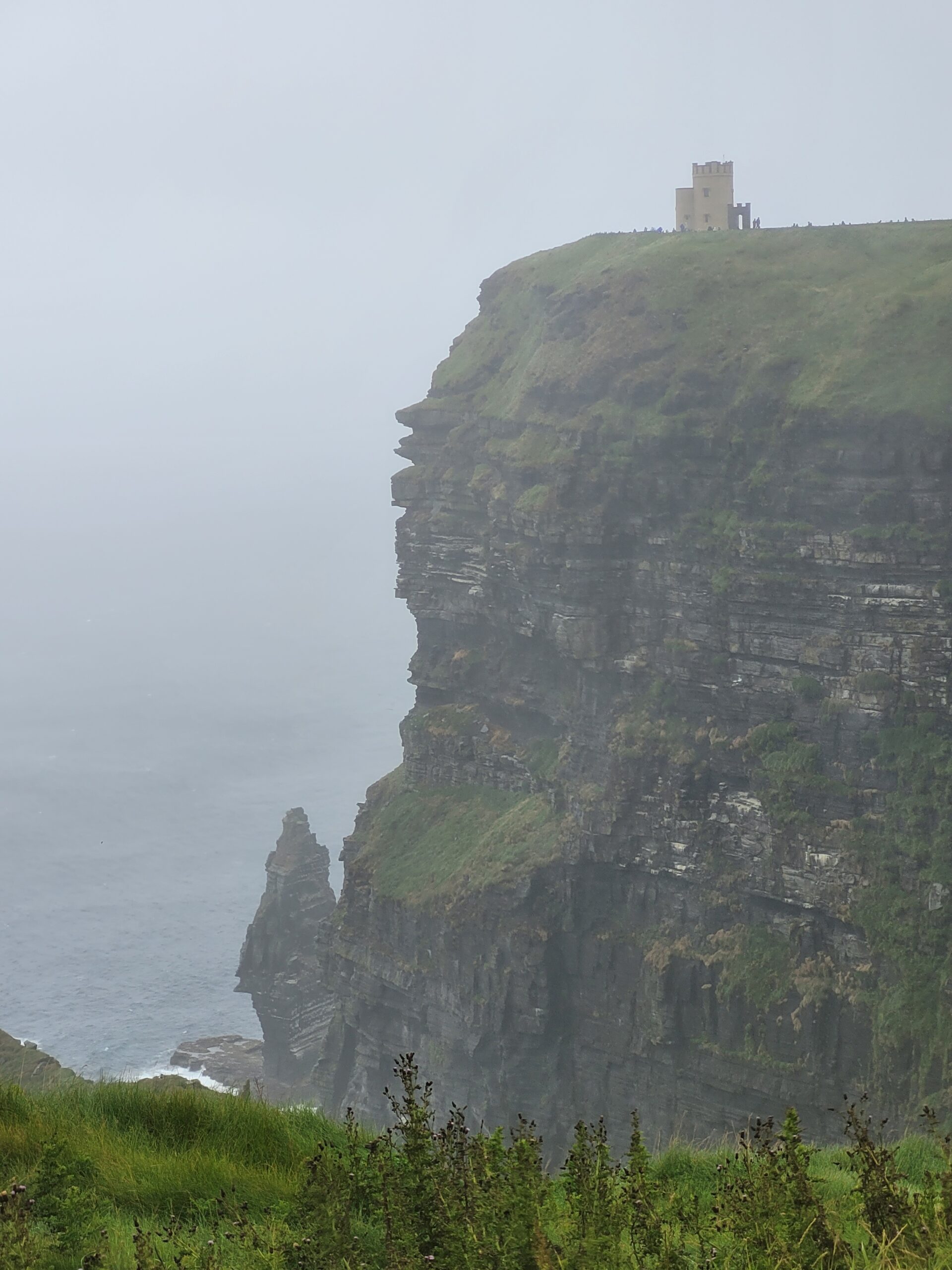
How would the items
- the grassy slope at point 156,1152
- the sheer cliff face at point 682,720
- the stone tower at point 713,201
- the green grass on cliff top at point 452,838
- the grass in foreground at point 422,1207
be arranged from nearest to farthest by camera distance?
the grass in foreground at point 422,1207
the grassy slope at point 156,1152
the sheer cliff face at point 682,720
the green grass on cliff top at point 452,838
the stone tower at point 713,201

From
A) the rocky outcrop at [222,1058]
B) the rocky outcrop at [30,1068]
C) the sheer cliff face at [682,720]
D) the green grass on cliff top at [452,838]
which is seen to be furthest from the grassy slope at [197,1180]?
the rocky outcrop at [222,1058]

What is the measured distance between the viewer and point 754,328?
57281 millimetres

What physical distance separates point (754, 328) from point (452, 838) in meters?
28.5

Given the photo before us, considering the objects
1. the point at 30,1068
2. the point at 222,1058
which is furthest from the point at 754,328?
the point at 222,1058

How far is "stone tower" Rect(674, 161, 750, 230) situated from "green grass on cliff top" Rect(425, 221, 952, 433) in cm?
445

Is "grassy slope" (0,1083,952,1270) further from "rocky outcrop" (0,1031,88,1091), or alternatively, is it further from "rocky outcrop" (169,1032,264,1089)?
"rocky outcrop" (169,1032,264,1089)

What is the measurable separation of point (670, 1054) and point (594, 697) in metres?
16.1

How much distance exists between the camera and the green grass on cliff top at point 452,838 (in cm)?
5903

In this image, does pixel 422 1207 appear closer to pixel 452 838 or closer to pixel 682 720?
pixel 682 720

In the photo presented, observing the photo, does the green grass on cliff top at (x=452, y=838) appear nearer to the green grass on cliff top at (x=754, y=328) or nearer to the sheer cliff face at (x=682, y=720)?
the sheer cliff face at (x=682, y=720)

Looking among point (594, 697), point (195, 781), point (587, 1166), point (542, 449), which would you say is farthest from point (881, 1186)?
point (195, 781)

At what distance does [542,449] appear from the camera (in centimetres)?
6250

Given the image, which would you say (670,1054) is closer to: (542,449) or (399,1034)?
(399,1034)

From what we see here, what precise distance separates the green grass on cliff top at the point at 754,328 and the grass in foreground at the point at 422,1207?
139ft
